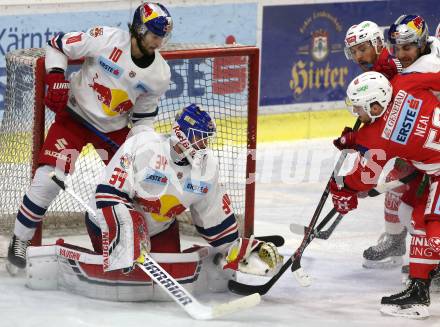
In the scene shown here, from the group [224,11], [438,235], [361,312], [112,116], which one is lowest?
[361,312]

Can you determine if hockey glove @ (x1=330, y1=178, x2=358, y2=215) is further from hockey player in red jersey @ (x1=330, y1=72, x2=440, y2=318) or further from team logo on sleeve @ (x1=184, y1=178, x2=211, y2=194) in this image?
team logo on sleeve @ (x1=184, y1=178, x2=211, y2=194)

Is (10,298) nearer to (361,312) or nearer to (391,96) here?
(361,312)

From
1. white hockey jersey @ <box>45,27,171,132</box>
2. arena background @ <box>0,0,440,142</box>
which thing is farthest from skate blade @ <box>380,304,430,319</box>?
arena background @ <box>0,0,440,142</box>

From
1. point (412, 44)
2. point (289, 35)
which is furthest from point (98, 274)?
point (289, 35)

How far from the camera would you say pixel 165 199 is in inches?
163

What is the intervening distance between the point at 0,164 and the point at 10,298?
95cm

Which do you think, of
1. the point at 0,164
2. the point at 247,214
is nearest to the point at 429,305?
the point at 247,214

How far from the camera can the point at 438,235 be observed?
4188 mm

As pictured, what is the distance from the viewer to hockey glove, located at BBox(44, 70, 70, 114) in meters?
4.36

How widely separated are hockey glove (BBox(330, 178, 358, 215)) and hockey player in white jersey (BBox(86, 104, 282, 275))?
1.04 ft

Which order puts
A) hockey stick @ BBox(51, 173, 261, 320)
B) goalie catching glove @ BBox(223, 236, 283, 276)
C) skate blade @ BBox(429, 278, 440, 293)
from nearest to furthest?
hockey stick @ BBox(51, 173, 261, 320), goalie catching glove @ BBox(223, 236, 283, 276), skate blade @ BBox(429, 278, 440, 293)

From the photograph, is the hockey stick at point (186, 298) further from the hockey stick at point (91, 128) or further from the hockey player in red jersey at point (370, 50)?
the hockey player in red jersey at point (370, 50)

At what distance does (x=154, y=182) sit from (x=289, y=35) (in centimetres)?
332

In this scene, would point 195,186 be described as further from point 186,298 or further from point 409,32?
point 409,32
